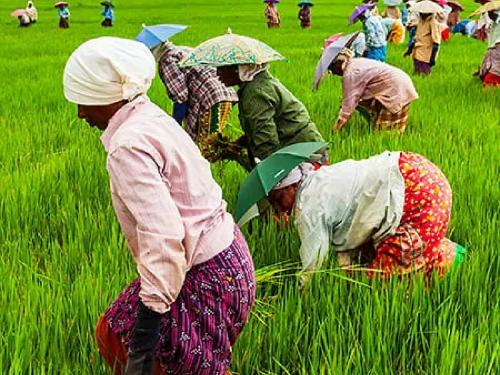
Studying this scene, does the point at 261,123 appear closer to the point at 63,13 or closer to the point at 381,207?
the point at 381,207

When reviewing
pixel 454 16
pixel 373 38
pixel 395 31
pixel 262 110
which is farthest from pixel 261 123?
pixel 454 16

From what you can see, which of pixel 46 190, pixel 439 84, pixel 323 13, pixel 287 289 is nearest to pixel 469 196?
pixel 287 289

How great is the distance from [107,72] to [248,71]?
1.40 m

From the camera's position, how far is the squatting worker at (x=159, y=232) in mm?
1314

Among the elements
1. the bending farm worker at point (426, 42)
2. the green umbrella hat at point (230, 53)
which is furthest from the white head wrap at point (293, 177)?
the bending farm worker at point (426, 42)

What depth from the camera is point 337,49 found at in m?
3.83

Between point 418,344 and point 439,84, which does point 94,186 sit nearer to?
point 418,344

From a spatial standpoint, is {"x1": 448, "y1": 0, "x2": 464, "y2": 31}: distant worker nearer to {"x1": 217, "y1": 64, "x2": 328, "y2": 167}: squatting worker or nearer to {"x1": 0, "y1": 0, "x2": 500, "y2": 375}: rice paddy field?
{"x1": 0, "y1": 0, "x2": 500, "y2": 375}: rice paddy field

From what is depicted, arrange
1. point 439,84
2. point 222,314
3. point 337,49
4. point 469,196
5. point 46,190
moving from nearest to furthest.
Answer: point 222,314 < point 469,196 < point 46,190 < point 337,49 < point 439,84

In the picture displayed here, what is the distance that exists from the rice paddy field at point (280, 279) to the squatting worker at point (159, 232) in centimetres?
25

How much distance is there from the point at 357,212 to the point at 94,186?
4.93ft

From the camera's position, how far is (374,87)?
4.32 m

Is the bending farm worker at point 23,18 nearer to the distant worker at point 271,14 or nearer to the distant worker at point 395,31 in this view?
the distant worker at point 271,14

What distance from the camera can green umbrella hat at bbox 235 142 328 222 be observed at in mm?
1904
